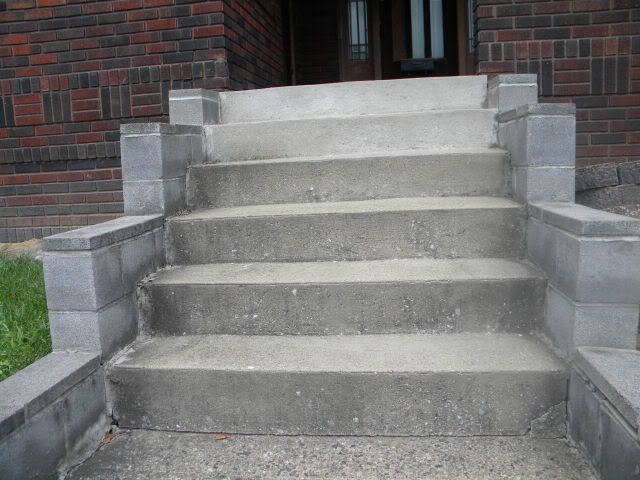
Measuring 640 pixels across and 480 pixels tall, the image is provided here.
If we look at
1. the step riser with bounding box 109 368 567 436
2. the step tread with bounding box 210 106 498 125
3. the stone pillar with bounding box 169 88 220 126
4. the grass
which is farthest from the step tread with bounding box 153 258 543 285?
the stone pillar with bounding box 169 88 220 126

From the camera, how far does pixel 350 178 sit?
3.40m

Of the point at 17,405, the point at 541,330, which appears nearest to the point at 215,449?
the point at 17,405

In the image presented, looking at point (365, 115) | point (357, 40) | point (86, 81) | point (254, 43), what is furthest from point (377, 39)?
point (365, 115)

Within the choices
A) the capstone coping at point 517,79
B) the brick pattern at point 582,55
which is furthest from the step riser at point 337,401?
the brick pattern at point 582,55

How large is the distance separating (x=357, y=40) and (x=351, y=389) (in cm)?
677

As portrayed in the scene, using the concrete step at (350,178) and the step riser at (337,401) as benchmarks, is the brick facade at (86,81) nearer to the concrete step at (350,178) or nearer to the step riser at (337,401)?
the concrete step at (350,178)

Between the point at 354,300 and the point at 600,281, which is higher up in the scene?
the point at 600,281

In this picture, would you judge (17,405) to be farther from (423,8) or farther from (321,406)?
(423,8)

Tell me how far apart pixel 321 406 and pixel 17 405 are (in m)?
1.12

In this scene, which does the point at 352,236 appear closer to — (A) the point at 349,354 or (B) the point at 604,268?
(A) the point at 349,354

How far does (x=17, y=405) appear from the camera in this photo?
1947 millimetres

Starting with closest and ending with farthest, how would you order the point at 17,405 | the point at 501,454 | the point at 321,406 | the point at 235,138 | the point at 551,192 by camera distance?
the point at 17,405, the point at 501,454, the point at 321,406, the point at 551,192, the point at 235,138

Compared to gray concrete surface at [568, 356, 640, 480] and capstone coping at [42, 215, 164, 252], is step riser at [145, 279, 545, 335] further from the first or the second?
gray concrete surface at [568, 356, 640, 480]

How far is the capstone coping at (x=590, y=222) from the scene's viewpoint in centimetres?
218
